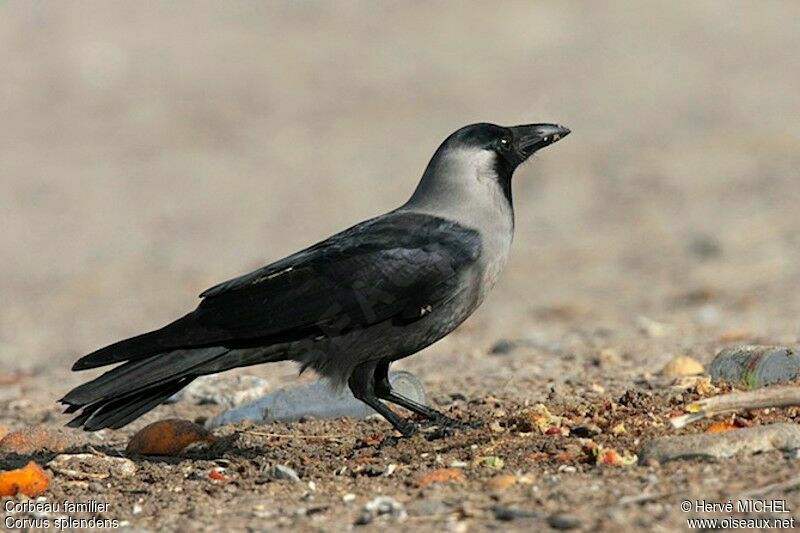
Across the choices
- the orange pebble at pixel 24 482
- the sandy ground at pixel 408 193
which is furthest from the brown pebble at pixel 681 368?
the orange pebble at pixel 24 482

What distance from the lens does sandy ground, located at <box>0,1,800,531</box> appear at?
195 inches

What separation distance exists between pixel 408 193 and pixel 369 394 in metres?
10.8

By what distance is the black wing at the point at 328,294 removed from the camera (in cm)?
552

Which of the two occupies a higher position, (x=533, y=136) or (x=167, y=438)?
(x=533, y=136)

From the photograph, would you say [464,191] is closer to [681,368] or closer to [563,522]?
[681,368]

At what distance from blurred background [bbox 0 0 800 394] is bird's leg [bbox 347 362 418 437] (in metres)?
1.67

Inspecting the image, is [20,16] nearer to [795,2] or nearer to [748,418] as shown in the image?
[795,2]

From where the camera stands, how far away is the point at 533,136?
20.6ft

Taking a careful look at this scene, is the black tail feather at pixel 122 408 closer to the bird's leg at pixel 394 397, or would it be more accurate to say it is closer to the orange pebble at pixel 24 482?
the orange pebble at pixel 24 482

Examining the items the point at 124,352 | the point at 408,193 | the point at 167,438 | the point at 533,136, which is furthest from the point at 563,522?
the point at 408,193

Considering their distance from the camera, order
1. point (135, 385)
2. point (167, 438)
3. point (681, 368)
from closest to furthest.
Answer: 1. point (135, 385)
2. point (167, 438)
3. point (681, 368)

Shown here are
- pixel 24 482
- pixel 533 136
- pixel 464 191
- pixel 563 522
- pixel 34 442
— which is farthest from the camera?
pixel 533 136

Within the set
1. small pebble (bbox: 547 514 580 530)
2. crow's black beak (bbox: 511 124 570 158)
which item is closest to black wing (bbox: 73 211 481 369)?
crow's black beak (bbox: 511 124 570 158)

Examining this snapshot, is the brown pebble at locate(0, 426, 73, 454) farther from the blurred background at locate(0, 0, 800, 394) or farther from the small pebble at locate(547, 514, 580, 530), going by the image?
the small pebble at locate(547, 514, 580, 530)
